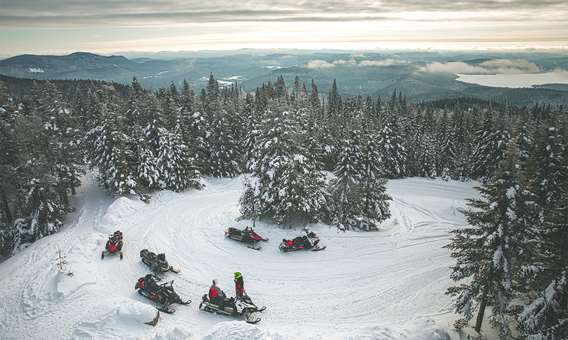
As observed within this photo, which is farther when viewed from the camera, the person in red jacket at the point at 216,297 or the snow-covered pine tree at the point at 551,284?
the person in red jacket at the point at 216,297

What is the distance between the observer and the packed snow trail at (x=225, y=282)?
13.9 metres

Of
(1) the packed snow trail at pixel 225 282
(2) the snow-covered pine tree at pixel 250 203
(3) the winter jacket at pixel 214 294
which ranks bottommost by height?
(1) the packed snow trail at pixel 225 282

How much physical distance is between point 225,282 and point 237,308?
3218 mm

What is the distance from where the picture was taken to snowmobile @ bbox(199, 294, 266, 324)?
15.2 meters

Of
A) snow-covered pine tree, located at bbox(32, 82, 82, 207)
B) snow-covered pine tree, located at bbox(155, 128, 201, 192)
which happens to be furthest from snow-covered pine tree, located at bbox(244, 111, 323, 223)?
snow-covered pine tree, located at bbox(32, 82, 82, 207)

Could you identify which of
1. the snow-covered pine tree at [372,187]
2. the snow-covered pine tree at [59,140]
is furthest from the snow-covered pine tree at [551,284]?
the snow-covered pine tree at [59,140]

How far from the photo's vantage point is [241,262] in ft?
66.9

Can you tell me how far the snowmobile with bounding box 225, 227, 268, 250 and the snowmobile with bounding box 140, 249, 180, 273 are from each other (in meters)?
4.80

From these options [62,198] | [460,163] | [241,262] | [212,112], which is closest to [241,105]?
[212,112]

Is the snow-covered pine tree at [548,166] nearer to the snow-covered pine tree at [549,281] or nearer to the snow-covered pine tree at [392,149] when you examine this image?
the snow-covered pine tree at [549,281]

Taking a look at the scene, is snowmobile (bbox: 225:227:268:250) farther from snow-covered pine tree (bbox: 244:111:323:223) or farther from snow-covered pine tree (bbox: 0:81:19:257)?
snow-covered pine tree (bbox: 0:81:19:257)

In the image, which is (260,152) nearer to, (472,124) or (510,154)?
(510,154)

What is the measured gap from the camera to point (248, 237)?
877 inches

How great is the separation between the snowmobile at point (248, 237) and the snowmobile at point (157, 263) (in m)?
4.80
